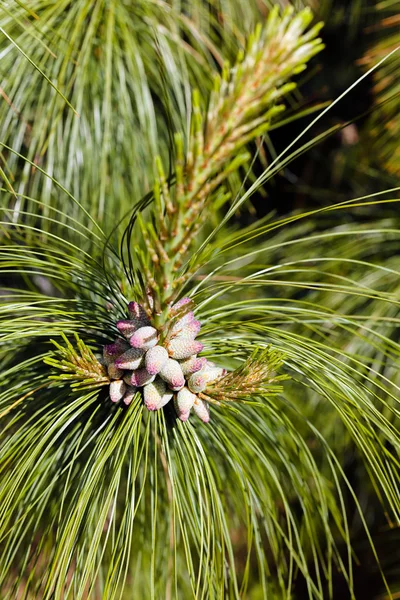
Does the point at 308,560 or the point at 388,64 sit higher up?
the point at 388,64

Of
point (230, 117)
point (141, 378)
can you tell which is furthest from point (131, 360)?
point (230, 117)

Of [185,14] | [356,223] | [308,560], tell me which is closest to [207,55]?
[185,14]

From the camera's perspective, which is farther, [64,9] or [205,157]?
[64,9]

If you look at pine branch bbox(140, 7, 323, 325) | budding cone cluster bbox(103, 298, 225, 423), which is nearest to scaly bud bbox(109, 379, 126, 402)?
budding cone cluster bbox(103, 298, 225, 423)

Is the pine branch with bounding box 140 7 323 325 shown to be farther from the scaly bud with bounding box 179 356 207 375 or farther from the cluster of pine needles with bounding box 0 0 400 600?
the scaly bud with bounding box 179 356 207 375

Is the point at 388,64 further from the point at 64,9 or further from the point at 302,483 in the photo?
the point at 302,483

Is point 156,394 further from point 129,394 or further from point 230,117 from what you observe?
point 230,117
